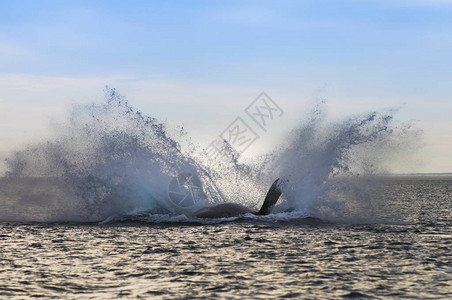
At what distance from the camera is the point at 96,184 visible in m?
39.3

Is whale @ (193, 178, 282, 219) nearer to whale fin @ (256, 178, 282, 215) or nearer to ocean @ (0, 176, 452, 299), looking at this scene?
whale fin @ (256, 178, 282, 215)

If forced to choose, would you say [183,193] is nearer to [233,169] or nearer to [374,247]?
[233,169]

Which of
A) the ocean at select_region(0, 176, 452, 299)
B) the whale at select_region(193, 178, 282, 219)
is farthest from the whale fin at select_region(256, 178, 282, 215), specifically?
the ocean at select_region(0, 176, 452, 299)

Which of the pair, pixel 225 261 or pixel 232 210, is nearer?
pixel 225 261

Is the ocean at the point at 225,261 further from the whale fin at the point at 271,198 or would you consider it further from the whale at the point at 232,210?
the whale fin at the point at 271,198

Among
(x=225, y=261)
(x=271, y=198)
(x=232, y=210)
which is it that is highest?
(x=271, y=198)

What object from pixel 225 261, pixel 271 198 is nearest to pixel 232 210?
pixel 271 198

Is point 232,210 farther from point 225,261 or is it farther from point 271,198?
Result: point 225,261

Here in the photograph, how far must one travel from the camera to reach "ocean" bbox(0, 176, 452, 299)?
1573 cm

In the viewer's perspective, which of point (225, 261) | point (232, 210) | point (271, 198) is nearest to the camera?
point (225, 261)

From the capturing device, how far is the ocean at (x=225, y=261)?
15.7 metres

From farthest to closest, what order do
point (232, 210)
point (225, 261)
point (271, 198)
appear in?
point (271, 198) → point (232, 210) → point (225, 261)

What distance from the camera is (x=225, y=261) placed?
20.6m

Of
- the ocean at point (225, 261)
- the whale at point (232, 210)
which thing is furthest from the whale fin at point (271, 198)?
the ocean at point (225, 261)
